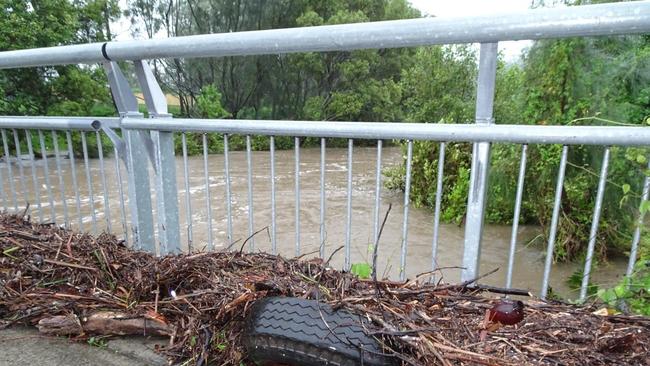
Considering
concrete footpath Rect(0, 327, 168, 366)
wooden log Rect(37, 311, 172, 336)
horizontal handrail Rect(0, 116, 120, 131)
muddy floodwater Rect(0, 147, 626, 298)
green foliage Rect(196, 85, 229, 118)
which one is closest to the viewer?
concrete footpath Rect(0, 327, 168, 366)

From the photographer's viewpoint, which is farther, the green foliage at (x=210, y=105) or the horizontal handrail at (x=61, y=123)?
the green foliage at (x=210, y=105)

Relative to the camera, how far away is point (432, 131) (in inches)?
58.9

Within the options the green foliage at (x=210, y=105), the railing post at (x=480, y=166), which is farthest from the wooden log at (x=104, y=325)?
the green foliage at (x=210, y=105)

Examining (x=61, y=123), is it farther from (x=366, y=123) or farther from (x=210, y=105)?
(x=210, y=105)

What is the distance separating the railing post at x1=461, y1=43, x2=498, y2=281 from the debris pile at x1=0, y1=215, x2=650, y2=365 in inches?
5.2

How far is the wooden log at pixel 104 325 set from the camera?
164 centimetres

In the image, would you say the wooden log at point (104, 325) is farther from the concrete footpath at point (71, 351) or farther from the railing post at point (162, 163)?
the railing post at point (162, 163)

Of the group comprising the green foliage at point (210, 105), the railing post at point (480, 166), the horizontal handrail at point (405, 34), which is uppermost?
the horizontal handrail at point (405, 34)

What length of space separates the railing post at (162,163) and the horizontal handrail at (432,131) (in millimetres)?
93

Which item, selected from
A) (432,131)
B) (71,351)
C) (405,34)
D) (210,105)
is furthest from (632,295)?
(210,105)

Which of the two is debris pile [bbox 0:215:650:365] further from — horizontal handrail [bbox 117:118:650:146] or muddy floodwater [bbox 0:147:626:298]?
muddy floodwater [bbox 0:147:626:298]

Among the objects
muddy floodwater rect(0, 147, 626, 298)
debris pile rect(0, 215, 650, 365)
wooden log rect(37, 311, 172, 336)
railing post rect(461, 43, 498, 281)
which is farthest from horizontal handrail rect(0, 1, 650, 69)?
muddy floodwater rect(0, 147, 626, 298)

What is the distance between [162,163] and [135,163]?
0.18m

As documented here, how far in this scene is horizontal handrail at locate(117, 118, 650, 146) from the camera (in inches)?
50.8
